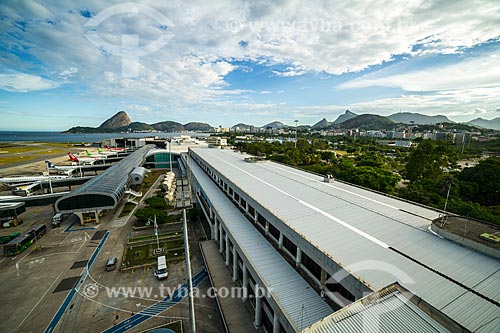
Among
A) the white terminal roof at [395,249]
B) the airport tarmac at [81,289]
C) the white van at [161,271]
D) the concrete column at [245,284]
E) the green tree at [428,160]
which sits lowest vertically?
the airport tarmac at [81,289]

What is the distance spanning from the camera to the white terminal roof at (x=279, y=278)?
12.9 m

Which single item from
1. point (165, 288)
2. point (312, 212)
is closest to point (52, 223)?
point (165, 288)

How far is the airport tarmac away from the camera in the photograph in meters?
19.4

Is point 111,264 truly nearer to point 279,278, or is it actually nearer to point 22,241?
point 22,241

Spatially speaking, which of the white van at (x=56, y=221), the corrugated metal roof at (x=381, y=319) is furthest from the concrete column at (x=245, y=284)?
the white van at (x=56, y=221)

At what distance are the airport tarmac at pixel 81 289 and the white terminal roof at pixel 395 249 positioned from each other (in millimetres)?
12498

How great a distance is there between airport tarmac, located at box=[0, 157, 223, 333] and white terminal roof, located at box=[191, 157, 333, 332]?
278 inches

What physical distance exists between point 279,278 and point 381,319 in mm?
8546

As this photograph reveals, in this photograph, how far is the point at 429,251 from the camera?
1444cm

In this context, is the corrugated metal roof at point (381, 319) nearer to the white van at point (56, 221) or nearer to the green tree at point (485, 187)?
the white van at point (56, 221)

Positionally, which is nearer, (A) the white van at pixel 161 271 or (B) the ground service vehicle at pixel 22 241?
(A) the white van at pixel 161 271

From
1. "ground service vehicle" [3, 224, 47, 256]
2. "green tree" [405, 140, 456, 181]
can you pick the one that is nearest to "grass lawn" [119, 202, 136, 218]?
"ground service vehicle" [3, 224, 47, 256]

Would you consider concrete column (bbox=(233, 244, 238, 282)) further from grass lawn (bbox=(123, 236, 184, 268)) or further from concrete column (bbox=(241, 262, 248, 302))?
grass lawn (bbox=(123, 236, 184, 268))

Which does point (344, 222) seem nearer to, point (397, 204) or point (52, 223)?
point (397, 204)
